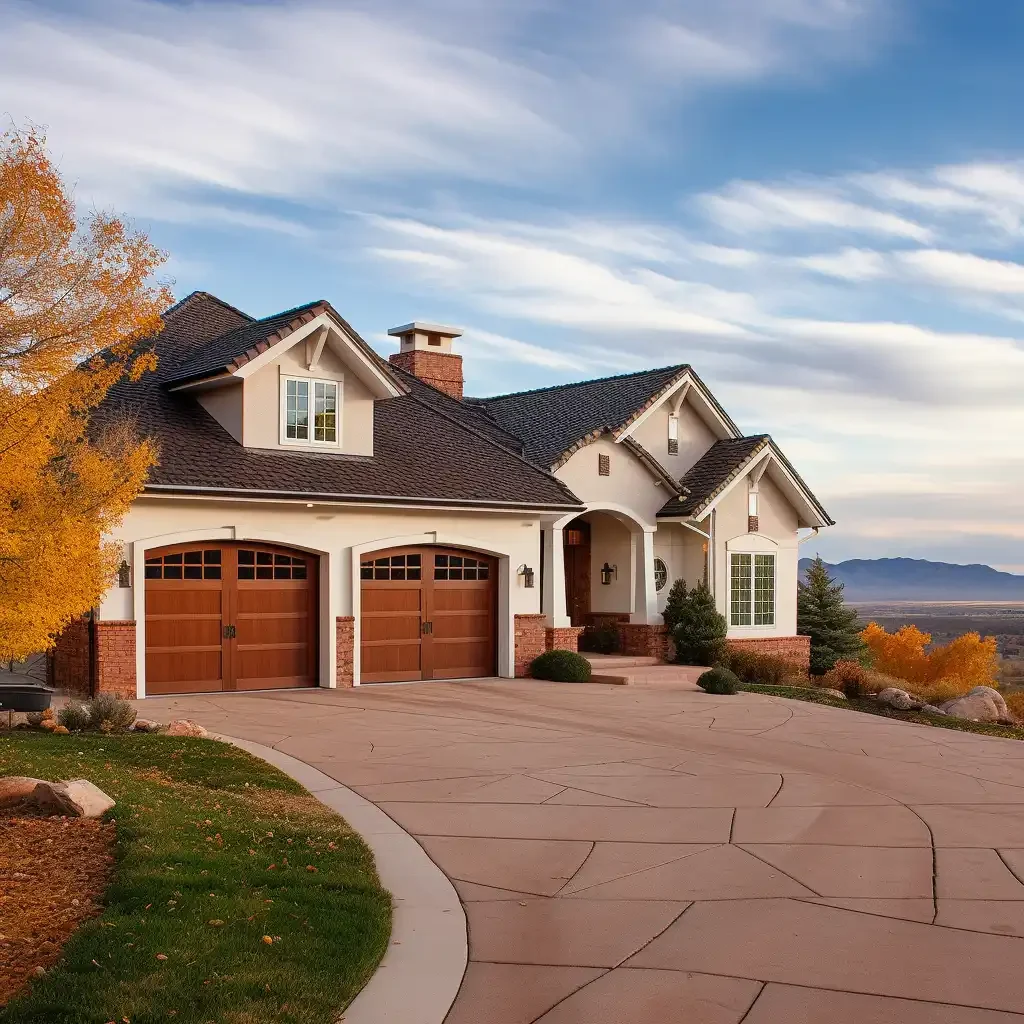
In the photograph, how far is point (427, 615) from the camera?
72.0ft

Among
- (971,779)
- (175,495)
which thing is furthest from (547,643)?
(971,779)

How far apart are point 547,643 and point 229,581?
7.40 metres

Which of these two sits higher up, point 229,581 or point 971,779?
point 229,581

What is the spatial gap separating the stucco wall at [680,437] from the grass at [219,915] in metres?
18.5

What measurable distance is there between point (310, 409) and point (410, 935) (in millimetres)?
15214

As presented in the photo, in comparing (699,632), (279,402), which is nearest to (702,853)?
(279,402)

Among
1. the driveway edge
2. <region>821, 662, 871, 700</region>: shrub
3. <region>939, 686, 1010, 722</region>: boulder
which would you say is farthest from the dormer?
<region>939, 686, 1010, 722</region>: boulder

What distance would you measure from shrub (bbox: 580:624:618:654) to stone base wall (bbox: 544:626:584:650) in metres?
3.57

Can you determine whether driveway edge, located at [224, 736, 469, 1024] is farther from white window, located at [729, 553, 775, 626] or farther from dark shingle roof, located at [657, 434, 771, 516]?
white window, located at [729, 553, 775, 626]

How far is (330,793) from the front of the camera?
36.8ft

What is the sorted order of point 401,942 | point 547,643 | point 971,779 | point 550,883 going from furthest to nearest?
point 547,643
point 971,779
point 550,883
point 401,942

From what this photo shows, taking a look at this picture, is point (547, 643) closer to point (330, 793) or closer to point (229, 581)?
point (229, 581)

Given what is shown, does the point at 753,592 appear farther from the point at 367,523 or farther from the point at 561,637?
the point at 367,523

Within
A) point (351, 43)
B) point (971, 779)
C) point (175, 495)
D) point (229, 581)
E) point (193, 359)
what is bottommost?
point (971, 779)
